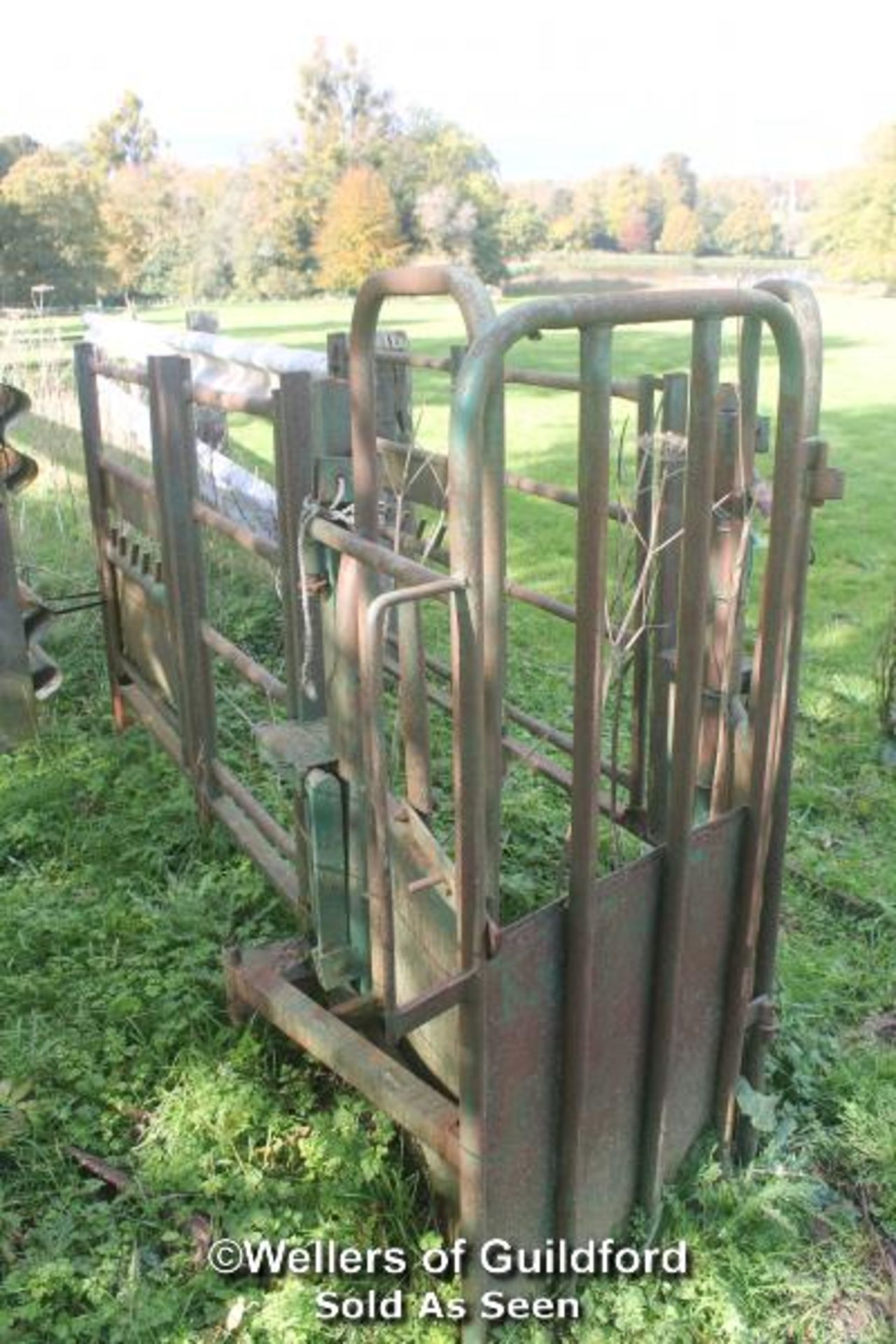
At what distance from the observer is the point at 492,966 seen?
6.01 ft

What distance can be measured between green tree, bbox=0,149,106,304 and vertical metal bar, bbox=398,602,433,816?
3024cm

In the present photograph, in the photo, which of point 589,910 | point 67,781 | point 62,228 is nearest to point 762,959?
point 589,910

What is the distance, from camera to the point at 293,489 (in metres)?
2.72

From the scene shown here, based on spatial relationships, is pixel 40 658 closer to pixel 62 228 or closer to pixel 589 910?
pixel 589 910

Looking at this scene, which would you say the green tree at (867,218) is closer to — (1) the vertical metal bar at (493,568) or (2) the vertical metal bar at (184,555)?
Result: (2) the vertical metal bar at (184,555)

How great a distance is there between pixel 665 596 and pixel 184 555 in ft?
4.93

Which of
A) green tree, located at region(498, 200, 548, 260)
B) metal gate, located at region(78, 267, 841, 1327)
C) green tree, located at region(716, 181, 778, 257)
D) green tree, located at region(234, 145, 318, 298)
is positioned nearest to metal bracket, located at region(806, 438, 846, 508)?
metal gate, located at region(78, 267, 841, 1327)

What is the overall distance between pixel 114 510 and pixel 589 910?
3.26 meters

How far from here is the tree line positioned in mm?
33031

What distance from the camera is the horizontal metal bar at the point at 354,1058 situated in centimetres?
208

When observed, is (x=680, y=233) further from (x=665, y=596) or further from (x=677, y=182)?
(x=665, y=596)

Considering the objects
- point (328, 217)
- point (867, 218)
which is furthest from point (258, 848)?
point (328, 217)

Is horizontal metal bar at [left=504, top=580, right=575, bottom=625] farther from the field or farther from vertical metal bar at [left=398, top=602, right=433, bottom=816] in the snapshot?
vertical metal bar at [left=398, top=602, right=433, bottom=816]

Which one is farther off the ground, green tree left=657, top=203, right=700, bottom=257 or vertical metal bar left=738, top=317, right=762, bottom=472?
green tree left=657, top=203, right=700, bottom=257
